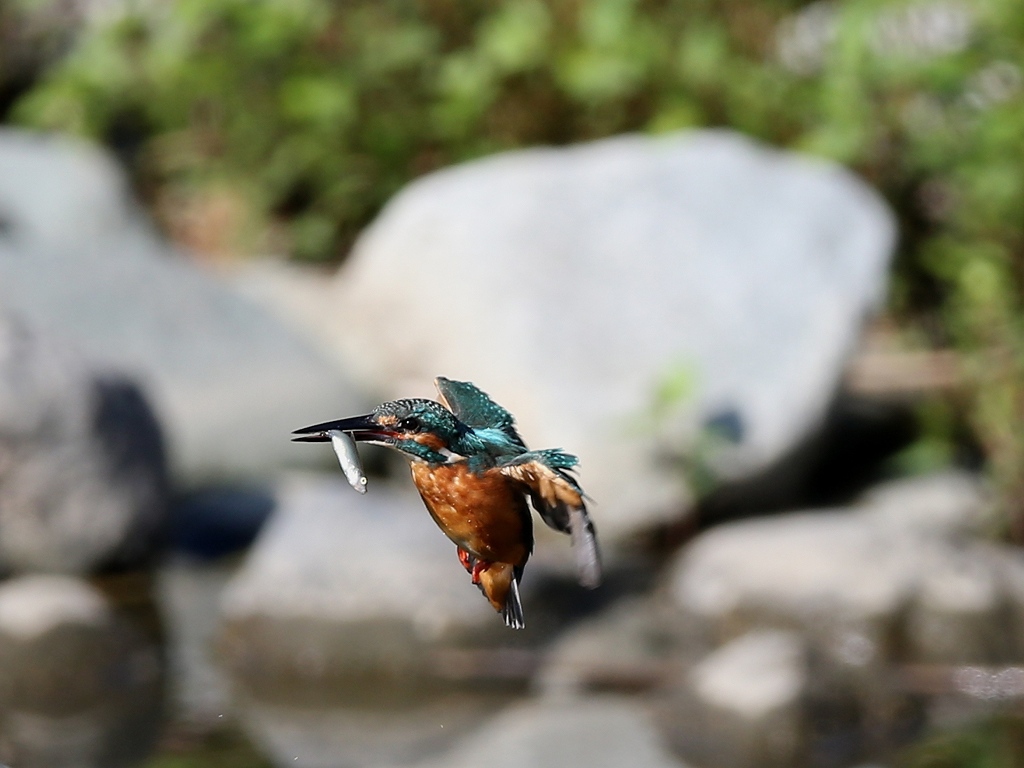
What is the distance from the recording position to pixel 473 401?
2084 mm

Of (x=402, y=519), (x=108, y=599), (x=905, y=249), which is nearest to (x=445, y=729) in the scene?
(x=402, y=519)

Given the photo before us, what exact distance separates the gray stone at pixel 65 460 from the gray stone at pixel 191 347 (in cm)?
70

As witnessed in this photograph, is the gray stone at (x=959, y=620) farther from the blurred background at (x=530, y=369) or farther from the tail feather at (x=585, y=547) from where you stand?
the tail feather at (x=585, y=547)

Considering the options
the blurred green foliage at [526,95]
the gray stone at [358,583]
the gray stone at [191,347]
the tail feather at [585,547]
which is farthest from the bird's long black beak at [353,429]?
the blurred green foliage at [526,95]

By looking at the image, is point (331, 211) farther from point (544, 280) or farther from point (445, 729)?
point (445, 729)

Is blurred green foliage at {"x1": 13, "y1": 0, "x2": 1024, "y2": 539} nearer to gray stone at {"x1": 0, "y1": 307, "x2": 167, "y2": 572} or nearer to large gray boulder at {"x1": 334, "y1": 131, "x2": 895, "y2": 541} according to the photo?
large gray boulder at {"x1": 334, "y1": 131, "x2": 895, "y2": 541}

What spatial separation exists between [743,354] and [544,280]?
0.92 m

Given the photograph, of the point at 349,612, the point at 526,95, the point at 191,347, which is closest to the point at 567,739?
the point at 349,612

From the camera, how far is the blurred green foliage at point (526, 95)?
732cm

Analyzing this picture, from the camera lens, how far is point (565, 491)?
6.08 feet

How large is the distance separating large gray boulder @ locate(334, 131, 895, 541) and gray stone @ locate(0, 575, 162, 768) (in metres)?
1.90

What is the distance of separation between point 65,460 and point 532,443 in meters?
1.81

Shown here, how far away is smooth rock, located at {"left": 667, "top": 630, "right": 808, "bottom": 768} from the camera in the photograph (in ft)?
15.0

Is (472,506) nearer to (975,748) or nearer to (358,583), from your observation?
(975,748)
